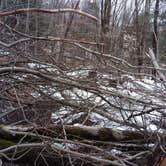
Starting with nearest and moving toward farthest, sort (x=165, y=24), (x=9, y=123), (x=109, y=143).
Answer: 1. (x=109, y=143)
2. (x=9, y=123)
3. (x=165, y=24)

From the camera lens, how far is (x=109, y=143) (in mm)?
3041

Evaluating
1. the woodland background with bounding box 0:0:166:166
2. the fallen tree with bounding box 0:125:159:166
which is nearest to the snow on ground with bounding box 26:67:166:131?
the woodland background with bounding box 0:0:166:166

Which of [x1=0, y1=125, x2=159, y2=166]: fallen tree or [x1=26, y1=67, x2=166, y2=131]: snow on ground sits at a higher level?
[x1=26, y1=67, x2=166, y2=131]: snow on ground

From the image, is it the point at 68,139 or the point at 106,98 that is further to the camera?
the point at 106,98

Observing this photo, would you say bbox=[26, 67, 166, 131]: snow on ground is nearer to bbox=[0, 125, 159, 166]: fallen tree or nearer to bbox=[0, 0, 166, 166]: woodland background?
bbox=[0, 0, 166, 166]: woodland background

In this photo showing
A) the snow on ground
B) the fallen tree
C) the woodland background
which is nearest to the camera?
the fallen tree

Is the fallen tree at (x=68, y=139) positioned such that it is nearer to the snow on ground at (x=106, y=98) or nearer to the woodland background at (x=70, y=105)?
the woodland background at (x=70, y=105)

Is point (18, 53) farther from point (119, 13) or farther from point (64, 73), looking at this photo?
point (119, 13)

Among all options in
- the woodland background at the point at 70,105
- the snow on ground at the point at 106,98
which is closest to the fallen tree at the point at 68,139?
the woodland background at the point at 70,105

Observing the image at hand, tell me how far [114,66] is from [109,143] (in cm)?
105

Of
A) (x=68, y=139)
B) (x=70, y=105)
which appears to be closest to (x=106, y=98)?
(x=70, y=105)

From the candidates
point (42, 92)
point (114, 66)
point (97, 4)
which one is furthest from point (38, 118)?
point (97, 4)

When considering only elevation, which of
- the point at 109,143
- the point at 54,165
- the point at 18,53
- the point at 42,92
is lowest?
the point at 54,165

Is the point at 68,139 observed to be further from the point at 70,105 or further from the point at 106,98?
the point at 106,98
